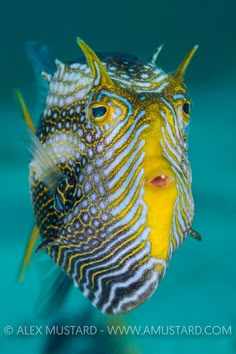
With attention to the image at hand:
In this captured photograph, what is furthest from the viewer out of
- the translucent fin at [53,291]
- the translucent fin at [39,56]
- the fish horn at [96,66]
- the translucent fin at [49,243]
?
the translucent fin at [39,56]

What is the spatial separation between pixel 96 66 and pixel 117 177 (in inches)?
12.6

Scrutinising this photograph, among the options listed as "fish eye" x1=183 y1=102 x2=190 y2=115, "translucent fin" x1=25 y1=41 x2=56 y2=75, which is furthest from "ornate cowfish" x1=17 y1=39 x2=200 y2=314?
"translucent fin" x1=25 y1=41 x2=56 y2=75

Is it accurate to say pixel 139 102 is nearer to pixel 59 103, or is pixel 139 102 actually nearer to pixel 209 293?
pixel 59 103

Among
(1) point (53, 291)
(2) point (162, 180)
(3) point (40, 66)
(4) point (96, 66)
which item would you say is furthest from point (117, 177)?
(3) point (40, 66)

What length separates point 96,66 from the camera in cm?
140

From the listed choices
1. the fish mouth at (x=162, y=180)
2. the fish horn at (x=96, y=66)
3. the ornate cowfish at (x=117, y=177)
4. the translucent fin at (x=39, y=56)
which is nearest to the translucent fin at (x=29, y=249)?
the ornate cowfish at (x=117, y=177)

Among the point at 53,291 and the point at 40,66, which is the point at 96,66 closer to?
the point at 40,66

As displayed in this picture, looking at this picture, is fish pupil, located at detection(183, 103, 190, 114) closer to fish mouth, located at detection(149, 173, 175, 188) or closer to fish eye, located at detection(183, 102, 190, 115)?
fish eye, located at detection(183, 102, 190, 115)

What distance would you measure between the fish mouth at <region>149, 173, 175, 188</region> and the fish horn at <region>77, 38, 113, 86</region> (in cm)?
35

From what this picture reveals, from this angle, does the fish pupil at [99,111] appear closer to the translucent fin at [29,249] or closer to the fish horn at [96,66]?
the fish horn at [96,66]

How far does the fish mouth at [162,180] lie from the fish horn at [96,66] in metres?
0.35

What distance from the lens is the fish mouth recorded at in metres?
1.17

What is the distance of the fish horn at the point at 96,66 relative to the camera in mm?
1372

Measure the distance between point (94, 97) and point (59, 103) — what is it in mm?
269
